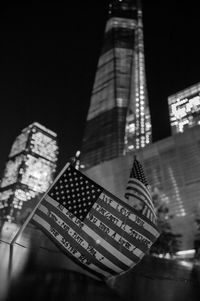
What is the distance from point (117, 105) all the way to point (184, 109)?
46.7 m

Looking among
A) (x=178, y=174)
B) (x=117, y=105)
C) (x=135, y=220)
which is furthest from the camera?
(x=117, y=105)

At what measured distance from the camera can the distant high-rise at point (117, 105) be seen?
118m

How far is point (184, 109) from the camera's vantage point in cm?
7831

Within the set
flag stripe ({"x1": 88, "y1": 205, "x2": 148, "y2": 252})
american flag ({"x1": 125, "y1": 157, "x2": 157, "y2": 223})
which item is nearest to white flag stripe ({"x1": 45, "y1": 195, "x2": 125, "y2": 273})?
flag stripe ({"x1": 88, "y1": 205, "x2": 148, "y2": 252})

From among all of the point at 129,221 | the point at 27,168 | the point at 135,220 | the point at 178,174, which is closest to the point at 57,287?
the point at 129,221

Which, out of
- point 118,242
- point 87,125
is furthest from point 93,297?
point 87,125

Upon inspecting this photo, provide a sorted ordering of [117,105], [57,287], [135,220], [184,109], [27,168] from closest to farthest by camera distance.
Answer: [57,287]
[135,220]
[184,109]
[117,105]
[27,168]

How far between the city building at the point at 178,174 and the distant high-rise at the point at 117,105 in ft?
172

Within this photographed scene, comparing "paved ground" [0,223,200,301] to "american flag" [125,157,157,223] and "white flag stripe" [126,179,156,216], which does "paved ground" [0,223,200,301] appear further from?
"white flag stripe" [126,179,156,216]

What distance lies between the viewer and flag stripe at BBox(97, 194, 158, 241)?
8008mm

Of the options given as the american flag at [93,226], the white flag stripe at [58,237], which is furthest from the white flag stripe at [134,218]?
the white flag stripe at [58,237]

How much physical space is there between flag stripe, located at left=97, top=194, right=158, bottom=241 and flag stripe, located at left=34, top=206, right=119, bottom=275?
122 centimetres

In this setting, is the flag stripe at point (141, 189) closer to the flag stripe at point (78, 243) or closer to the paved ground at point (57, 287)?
the paved ground at point (57, 287)

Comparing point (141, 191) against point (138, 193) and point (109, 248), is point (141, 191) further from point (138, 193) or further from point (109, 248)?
point (109, 248)
